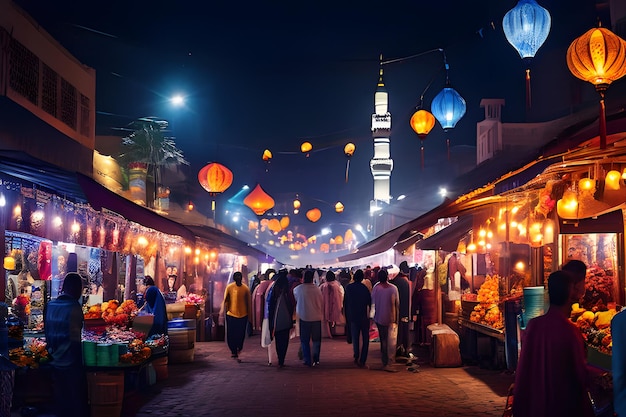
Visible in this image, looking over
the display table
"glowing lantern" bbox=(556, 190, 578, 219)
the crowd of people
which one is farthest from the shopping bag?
"glowing lantern" bbox=(556, 190, 578, 219)

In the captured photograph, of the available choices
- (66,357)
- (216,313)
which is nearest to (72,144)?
(216,313)

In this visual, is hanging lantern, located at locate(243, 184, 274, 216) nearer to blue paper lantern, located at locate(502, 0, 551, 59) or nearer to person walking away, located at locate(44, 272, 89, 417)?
blue paper lantern, located at locate(502, 0, 551, 59)

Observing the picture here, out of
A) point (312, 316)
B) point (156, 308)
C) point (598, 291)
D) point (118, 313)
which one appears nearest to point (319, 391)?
point (312, 316)

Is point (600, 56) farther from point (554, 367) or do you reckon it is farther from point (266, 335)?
point (266, 335)

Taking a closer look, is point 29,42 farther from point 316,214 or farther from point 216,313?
point 316,214

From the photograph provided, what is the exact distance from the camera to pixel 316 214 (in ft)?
115

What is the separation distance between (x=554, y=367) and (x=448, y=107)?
11.2 metres

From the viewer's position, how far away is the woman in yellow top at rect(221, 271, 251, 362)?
53.5 ft

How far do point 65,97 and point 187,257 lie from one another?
11.8m

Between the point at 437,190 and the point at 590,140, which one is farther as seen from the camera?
the point at 437,190

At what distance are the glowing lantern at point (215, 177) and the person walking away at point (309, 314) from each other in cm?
511

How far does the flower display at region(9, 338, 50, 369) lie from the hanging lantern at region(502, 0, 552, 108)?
8.33 m

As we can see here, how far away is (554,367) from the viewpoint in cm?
552

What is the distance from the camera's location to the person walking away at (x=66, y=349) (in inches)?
347
